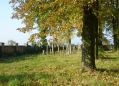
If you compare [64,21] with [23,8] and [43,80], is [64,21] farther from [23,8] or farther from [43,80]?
[43,80]

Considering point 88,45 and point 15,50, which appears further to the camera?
point 15,50

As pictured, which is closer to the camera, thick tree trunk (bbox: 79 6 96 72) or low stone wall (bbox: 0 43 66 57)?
thick tree trunk (bbox: 79 6 96 72)

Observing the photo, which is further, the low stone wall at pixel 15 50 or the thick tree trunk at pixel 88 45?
the low stone wall at pixel 15 50

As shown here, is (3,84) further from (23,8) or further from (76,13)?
(76,13)

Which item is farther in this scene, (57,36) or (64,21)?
(64,21)

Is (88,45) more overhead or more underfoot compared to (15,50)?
more overhead

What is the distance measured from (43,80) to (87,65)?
8.66 feet

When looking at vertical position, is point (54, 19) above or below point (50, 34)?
above

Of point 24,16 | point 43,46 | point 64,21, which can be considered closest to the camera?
point 64,21

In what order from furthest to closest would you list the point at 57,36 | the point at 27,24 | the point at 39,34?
the point at 27,24
the point at 39,34
the point at 57,36

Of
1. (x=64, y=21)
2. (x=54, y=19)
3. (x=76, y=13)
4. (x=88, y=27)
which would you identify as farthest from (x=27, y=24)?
(x=88, y=27)

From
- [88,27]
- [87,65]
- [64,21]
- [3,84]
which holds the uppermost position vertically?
[64,21]

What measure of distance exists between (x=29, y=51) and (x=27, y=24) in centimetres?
1111

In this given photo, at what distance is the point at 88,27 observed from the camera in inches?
248
